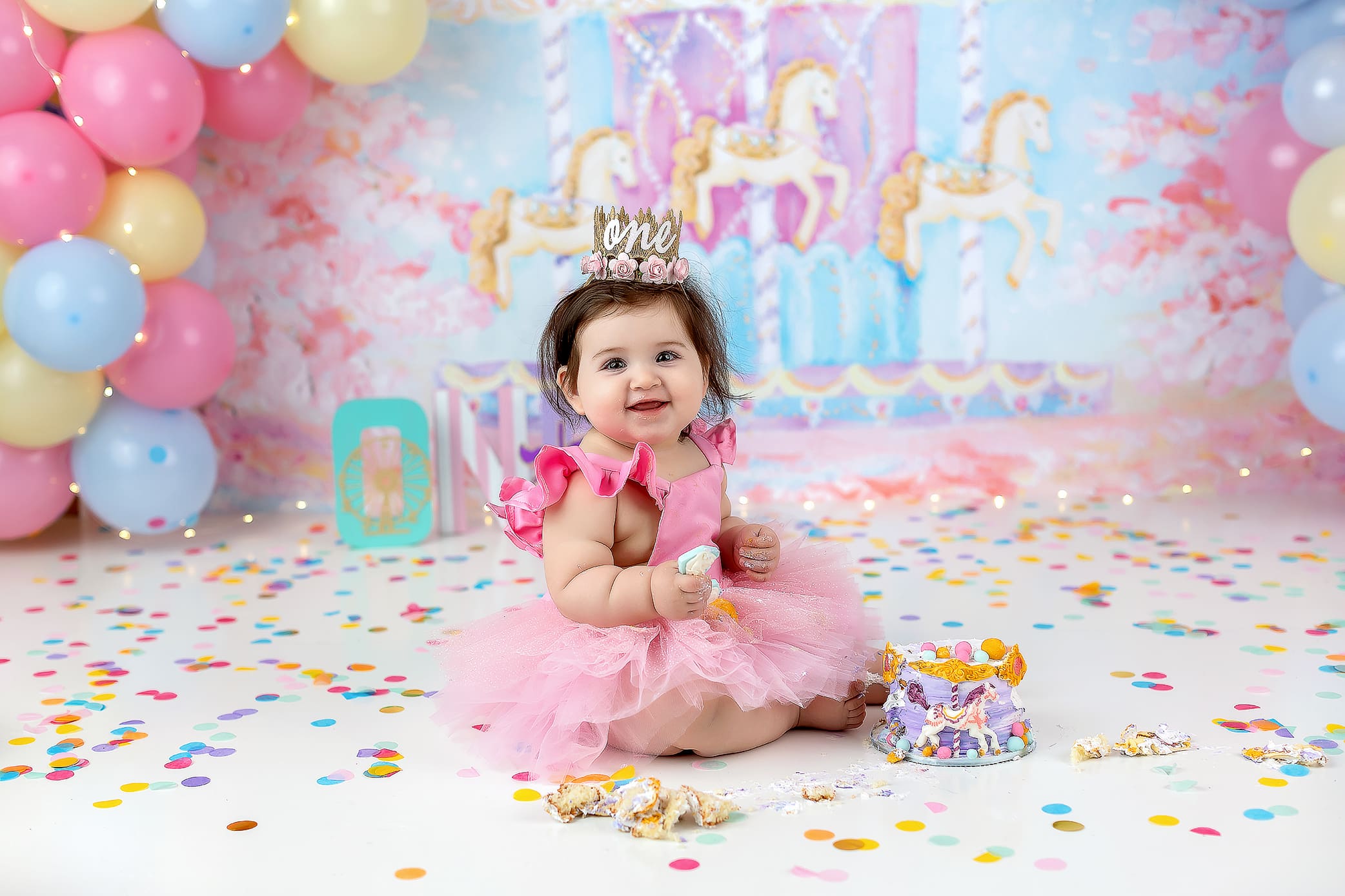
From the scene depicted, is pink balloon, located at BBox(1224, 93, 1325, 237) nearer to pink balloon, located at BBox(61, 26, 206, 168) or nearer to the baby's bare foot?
the baby's bare foot

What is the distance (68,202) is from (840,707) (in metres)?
2.02

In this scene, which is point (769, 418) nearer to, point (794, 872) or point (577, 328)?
point (577, 328)

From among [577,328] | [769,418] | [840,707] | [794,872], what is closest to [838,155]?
[769,418]

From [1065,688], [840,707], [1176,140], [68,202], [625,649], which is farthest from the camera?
[1176,140]

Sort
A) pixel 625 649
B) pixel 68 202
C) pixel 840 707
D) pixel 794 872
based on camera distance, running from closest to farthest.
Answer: pixel 794 872
pixel 625 649
pixel 840 707
pixel 68 202

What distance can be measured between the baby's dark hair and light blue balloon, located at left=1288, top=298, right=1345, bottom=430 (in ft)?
5.22

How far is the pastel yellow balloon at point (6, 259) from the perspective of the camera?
279 cm

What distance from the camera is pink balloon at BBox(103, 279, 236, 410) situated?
295cm

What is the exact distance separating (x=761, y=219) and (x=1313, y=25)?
1.42 metres

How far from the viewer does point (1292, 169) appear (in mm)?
3178

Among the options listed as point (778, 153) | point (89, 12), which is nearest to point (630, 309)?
point (89, 12)

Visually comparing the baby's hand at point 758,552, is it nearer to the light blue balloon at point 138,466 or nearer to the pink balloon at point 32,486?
the light blue balloon at point 138,466

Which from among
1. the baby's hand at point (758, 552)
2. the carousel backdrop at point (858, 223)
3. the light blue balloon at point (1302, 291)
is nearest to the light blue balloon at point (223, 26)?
the carousel backdrop at point (858, 223)

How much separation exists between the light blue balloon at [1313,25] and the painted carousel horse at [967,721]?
2135mm
